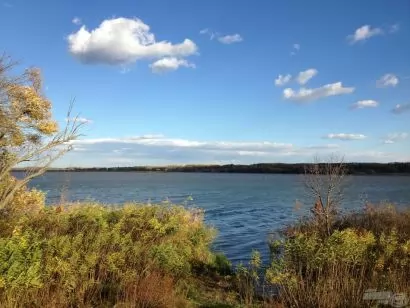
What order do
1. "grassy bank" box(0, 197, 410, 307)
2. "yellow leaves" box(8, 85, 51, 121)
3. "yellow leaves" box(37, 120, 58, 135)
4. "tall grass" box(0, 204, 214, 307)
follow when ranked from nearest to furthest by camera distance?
"tall grass" box(0, 204, 214, 307), "grassy bank" box(0, 197, 410, 307), "yellow leaves" box(8, 85, 51, 121), "yellow leaves" box(37, 120, 58, 135)

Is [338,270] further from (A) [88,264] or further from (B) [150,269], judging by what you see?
(A) [88,264]

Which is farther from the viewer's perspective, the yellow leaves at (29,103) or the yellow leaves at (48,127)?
the yellow leaves at (48,127)

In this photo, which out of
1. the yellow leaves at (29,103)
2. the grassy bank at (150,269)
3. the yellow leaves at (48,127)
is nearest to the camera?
the grassy bank at (150,269)

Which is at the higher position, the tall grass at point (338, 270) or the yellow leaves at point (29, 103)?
the yellow leaves at point (29, 103)

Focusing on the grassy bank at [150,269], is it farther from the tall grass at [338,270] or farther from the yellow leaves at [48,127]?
the yellow leaves at [48,127]

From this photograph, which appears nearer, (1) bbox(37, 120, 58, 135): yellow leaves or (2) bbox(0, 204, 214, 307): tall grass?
(2) bbox(0, 204, 214, 307): tall grass

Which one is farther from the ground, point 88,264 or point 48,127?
point 48,127

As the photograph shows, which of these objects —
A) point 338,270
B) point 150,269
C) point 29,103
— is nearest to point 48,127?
point 29,103

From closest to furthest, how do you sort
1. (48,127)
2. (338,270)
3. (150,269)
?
(338,270) < (150,269) < (48,127)

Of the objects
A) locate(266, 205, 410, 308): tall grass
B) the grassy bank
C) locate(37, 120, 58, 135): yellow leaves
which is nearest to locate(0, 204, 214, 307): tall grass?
the grassy bank

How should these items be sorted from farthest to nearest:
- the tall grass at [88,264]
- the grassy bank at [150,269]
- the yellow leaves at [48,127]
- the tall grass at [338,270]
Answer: the yellow leaves at [48,127] → the tall grass at [338,270] → the grassy bank at [150,269] → the tall grass at [88,264]

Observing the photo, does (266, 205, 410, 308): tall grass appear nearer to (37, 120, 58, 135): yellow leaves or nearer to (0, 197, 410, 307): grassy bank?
(0, 197, 410, 307): grassy bank

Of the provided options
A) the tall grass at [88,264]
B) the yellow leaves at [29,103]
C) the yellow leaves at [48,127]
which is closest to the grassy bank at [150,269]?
the tall grass at [88,264]

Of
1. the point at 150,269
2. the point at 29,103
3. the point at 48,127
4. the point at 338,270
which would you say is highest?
the point at 29,103
